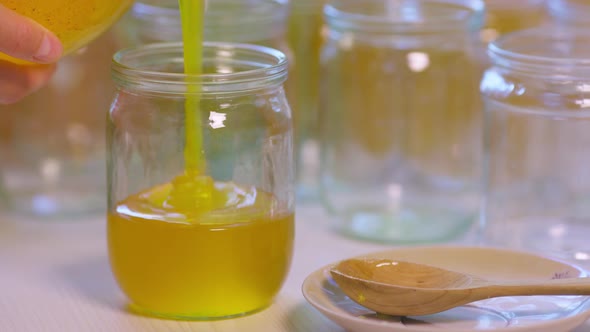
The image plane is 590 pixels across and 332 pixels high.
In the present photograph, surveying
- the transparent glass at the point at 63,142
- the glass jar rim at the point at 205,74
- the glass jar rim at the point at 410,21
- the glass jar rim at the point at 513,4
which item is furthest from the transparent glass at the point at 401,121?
the transparent glass at the point at 63,142

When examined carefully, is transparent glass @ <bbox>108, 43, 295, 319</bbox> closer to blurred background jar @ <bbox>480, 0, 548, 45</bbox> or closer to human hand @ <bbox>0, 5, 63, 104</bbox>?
human hand @ <bbox>0, 5, 63, 104</bbox>

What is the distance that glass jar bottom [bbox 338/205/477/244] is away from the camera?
1.17 metres

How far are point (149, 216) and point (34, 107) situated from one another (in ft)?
1.66

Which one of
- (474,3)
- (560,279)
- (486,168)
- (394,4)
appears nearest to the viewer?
(560,279)

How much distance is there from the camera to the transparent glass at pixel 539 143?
1042mm

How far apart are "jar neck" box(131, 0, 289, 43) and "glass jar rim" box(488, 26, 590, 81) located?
297 millimetres

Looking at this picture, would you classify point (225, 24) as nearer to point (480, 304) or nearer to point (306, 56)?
point (306, 56)

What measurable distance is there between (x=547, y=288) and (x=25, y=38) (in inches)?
19.9

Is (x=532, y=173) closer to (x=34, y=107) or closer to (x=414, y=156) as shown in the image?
(x=414, y=156)

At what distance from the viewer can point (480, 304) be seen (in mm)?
878

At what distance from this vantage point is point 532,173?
121 cm

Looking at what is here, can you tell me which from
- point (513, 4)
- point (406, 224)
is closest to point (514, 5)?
point (513, 4)

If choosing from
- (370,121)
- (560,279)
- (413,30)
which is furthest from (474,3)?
(560,279)

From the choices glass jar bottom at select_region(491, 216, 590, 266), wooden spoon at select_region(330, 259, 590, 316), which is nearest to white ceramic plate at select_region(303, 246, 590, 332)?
wooden spoon at select_region(330, 259, 590, 316)
